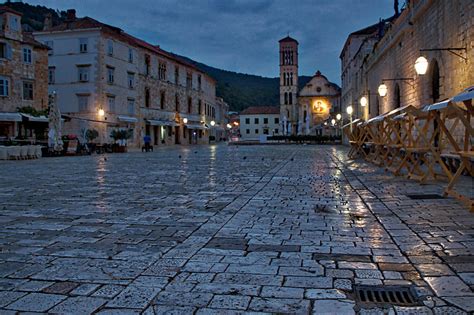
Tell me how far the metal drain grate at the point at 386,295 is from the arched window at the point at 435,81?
13309 millimetres

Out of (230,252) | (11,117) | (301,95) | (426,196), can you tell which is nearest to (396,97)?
(426,196)

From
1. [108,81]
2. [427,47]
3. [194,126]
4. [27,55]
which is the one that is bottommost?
[194,126]

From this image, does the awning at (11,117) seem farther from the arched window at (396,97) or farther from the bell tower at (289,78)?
the bell tower at (289,78)

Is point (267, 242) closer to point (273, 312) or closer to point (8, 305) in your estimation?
point (273, 312)

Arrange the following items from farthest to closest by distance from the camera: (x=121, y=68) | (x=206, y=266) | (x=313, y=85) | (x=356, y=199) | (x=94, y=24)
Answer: (x=313, y=85) < (x=121, y=68) < (x=94, y=24) < (x=356, y=199) < (x=206, y=266)

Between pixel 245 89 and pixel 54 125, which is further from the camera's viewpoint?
pixel 245 89

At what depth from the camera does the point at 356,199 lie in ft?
26.0

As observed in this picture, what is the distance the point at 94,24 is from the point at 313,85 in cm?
5252

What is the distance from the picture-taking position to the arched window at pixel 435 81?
591 inches

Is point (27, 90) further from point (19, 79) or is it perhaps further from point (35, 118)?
point (35, 118)

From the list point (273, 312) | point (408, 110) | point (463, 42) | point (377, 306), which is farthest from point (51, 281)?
point (463, 42)

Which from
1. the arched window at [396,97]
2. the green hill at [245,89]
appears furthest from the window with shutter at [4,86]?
the green hill at [245,89]

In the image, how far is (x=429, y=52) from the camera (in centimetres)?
Answer: 1520

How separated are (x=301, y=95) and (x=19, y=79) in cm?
5953
